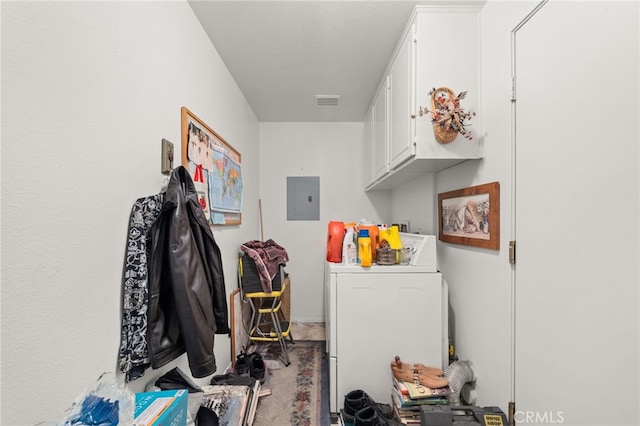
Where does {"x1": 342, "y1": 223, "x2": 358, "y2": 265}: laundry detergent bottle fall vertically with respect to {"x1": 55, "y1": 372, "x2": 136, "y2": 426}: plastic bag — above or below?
above

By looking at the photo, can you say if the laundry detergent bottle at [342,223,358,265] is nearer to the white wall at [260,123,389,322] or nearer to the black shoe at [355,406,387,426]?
the black shoe at [355,406,387,426]

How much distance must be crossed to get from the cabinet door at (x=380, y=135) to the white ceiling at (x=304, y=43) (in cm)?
17

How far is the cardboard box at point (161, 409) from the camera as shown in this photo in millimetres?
807

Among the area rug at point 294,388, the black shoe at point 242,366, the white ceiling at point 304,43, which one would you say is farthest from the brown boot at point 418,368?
the white ceiling at point 304,43

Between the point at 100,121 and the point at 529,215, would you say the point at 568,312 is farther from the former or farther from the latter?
the point at 100,121

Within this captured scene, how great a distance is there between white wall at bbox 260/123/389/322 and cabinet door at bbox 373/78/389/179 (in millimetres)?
731

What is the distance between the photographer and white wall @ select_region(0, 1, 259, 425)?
64cm

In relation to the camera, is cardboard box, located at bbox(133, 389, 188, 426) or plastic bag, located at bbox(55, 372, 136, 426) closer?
plastic bag, located at bbox(55, 372, 136, 426)

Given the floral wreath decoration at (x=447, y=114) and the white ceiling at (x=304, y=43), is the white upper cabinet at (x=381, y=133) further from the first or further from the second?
the floral wreath decoration at (x=447, y=114)

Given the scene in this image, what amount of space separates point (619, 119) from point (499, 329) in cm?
103

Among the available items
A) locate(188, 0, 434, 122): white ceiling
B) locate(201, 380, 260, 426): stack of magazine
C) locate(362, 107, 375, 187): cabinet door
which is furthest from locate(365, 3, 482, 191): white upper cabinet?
locate(201, 380, 260, 426): stack of magazine

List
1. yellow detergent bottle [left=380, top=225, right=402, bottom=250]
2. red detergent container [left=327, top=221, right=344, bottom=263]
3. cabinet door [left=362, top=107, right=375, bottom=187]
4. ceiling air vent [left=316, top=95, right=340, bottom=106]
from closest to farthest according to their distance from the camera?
yellow detergent bottle [left=380, top=225, right=402, bottom=250]
red detergent container [left=327, top=221, right=344, bottom=263]
ceiling air vent [left=316, top=95, right=340, bottom=106]
cabinet door [left=362, top=107, right=375, bottom=187]

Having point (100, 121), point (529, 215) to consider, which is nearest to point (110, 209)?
point (100, 121)

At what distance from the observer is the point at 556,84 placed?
1.03m
